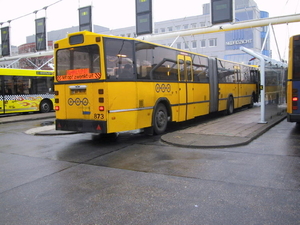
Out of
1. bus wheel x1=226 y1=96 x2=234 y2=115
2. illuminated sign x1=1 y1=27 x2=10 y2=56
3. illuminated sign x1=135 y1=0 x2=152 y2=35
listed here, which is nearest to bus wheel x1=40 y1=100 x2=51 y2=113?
illuminated sign x1=135 y1=0 x2=152 y2=35

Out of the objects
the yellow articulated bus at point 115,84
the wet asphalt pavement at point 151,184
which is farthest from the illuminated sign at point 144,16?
the wet asphalt pavement at point 151,184

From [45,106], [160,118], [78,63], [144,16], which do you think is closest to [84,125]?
[78,63]

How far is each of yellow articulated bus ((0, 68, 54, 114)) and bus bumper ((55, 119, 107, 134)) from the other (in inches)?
434

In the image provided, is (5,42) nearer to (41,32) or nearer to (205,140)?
(41,32)

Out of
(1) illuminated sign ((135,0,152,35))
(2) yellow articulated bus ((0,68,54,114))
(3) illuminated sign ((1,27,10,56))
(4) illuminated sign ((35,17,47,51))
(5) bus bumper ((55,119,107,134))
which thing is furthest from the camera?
(3) illuminated sign ((1,27,10,56))

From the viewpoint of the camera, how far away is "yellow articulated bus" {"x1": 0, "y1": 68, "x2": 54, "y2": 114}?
18.0m

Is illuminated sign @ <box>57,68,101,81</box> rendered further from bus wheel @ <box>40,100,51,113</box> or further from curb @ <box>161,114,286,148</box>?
bus wheel @ <box>40,100,51,113</box>

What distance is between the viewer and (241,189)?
4543 millimetres

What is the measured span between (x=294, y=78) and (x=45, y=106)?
16409 millimetres

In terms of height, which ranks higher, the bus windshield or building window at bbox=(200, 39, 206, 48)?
building window at bbox=(200, 39, 206, 48)

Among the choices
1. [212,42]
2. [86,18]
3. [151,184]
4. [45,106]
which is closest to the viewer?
[151,184]

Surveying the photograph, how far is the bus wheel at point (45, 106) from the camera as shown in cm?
2011

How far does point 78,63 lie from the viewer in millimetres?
8477

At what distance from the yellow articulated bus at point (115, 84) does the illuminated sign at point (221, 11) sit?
6779 mm
